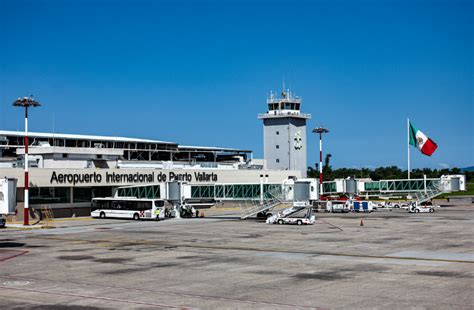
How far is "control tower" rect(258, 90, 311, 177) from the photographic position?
13225cm

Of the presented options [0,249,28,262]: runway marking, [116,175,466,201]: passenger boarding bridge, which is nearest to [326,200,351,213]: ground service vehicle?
[116,175,466,201]: passenger boarding bridge

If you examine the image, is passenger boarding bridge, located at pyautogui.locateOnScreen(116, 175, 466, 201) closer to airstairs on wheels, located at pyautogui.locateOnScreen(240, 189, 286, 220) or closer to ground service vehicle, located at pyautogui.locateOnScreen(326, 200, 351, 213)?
airstairs on wheels, located at pyautogui.locateOnScreen(240, 189, 286, 220)

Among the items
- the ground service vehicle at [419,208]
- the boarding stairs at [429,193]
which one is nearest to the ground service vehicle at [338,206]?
the ground service vehicle at [419,208]

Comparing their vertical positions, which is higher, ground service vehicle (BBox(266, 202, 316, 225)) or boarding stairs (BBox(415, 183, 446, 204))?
boarding stairs (BBox(415, 183, 446, 204))

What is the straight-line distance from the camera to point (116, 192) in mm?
88312

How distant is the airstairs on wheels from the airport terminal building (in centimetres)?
219

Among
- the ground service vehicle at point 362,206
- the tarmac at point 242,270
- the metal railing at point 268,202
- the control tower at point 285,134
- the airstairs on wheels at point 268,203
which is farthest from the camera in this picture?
the control tower at point 285,134

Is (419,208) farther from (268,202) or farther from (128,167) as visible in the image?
(128,167)

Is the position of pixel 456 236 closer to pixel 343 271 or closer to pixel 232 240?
pixel 232 240

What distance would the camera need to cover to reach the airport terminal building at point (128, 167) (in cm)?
7875

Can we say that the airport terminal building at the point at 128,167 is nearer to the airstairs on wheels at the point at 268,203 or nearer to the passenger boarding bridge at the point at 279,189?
the passenger boarding bridge at the point at 279,189

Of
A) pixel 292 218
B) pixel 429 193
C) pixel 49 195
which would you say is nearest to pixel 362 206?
pixel 429 193

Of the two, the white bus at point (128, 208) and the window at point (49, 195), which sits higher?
the window at point (49, 195)

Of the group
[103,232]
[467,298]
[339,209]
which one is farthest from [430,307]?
[339,209]
